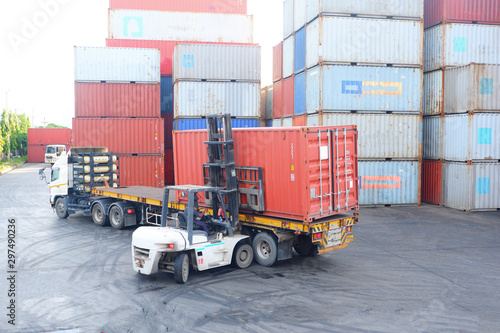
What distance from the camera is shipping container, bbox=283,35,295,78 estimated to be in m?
23.2

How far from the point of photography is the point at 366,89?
65.3 ft

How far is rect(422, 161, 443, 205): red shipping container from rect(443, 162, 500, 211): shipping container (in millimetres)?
1162

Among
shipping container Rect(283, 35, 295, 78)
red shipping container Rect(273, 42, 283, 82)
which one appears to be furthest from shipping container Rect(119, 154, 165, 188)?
red shipping container Rect(273, 42, 283, 82)

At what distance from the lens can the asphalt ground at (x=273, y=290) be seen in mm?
7297

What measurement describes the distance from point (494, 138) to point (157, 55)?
17.0 meters

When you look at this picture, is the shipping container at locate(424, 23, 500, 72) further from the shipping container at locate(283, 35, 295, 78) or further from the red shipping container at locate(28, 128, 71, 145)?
the red shipping container at locate(28, 128, 71, 145)

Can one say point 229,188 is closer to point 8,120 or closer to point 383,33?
point 383,33

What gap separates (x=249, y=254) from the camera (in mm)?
10602

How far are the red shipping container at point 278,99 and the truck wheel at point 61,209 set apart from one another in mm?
12827

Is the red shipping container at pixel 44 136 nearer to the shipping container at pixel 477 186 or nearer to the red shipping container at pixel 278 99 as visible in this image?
the red shipping container at pixel 278 99

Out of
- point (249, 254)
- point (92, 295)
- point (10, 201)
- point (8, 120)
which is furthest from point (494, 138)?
point (8, 120)

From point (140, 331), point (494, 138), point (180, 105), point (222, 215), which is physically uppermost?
point (180, 105)

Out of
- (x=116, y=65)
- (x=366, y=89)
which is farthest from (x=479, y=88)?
(x=116, y=65)

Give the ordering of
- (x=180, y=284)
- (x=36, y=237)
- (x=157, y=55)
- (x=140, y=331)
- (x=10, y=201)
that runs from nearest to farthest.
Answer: (x=140, y=331) < (x=180, y=284) < (x=36, y=237) < (x=10, y=201) < (x=157, y=55)
